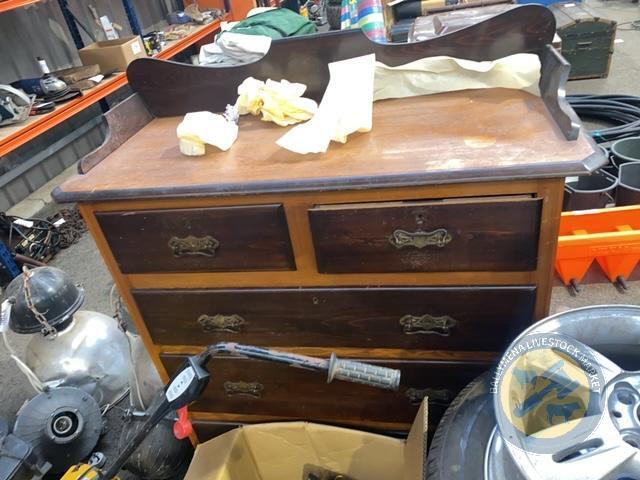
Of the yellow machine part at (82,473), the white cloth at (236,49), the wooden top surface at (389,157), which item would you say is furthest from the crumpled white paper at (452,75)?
the yellow machine part at (82,473)

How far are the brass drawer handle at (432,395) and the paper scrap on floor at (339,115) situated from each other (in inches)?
23.4

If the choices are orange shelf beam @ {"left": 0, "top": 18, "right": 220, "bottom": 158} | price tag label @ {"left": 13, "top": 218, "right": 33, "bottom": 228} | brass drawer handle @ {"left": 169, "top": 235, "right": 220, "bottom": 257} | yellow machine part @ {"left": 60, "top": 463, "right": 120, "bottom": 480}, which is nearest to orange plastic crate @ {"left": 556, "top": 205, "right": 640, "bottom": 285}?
brass drawer handle @ {"left": 169, "top": 235, "right": 220, "bottom": 257}

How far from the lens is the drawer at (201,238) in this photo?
931 mm

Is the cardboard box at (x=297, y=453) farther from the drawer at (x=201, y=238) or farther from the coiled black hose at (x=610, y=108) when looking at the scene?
the coiled black hose at (x=610, y=108)

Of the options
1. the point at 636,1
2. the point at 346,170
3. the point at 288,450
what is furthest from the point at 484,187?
the point at 636,1

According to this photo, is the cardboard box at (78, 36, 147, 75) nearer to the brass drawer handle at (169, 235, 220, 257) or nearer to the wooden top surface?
the wooden top surface

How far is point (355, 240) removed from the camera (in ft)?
2.98

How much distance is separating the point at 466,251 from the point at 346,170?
26cm

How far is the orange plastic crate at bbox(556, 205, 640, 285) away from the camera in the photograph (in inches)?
67.4

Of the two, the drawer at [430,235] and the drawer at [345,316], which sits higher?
the drawer at [430,235]

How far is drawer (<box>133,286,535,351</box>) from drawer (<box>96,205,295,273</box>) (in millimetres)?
79

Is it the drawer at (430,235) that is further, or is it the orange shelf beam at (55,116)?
the orange shelf beam at (55,116)

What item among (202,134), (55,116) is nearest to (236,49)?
(202,134)

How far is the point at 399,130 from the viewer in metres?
0.98
